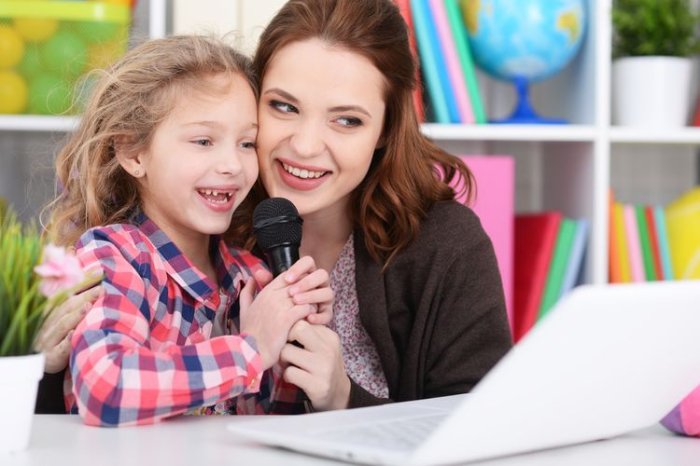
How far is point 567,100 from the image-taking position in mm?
2496

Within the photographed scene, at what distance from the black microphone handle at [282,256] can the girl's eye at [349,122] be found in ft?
1.09

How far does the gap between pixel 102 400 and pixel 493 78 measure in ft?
5.77

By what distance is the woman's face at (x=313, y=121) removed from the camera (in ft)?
4.90

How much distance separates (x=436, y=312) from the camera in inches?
61.4

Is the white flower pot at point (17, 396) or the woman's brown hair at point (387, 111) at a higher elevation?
the woman's brown hair at point (387, 111)

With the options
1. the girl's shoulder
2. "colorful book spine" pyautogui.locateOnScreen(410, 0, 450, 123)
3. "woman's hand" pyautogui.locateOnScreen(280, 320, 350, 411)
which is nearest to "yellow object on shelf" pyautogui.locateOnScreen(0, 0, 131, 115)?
"colorful book spine" pyautogui.locateOnScreen(410, 0, 450, 123)

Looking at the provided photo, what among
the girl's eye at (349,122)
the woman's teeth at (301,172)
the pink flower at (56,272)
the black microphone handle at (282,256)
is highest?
the girl's eye at (349,122)

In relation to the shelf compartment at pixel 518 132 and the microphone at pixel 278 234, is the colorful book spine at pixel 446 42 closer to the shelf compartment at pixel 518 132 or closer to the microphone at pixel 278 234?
the shelf compartment at pixel 518 132

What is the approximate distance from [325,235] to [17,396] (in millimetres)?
889

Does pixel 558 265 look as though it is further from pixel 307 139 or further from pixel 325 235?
pixel 307 139

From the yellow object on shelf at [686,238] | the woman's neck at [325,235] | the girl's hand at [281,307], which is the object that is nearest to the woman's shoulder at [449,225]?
the woman's neck at [325,235]

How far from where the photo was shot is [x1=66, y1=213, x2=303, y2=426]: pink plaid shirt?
39.1 inches

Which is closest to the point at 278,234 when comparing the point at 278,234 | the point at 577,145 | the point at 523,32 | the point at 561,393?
the point at 278,234

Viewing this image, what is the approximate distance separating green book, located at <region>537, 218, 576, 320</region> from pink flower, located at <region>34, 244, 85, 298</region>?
5.19ft
